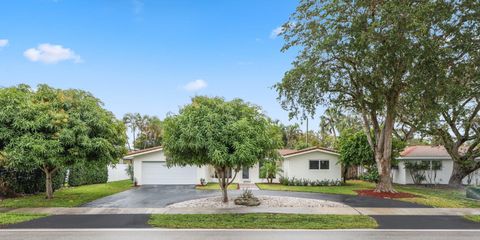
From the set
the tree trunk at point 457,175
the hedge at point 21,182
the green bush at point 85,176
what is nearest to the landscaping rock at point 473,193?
the tree trunk at point 457,175

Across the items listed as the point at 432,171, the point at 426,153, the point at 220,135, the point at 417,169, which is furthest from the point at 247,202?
the point at 426,153

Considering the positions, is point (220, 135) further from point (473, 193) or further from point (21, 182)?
point (473, 193)

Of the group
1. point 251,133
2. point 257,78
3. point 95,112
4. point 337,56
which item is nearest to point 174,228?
point 251,133

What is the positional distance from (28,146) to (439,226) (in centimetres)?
1580

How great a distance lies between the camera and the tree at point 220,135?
13.6 m

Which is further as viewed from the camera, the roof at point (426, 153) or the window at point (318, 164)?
the roof at point (426, 153)

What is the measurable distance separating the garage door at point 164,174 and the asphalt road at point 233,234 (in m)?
16.6

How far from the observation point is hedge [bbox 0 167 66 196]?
18.1 m

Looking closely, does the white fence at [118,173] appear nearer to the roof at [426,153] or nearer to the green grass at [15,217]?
the green grass at [15,217]

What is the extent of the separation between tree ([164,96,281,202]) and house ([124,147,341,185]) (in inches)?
454

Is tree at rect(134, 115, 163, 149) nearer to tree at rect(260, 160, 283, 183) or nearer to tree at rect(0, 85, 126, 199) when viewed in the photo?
tree at rect(260, 160, 283, 183)

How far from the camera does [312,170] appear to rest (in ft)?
88.8

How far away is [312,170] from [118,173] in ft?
60.0

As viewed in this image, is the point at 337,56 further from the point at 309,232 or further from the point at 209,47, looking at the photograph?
the point at 309,232
